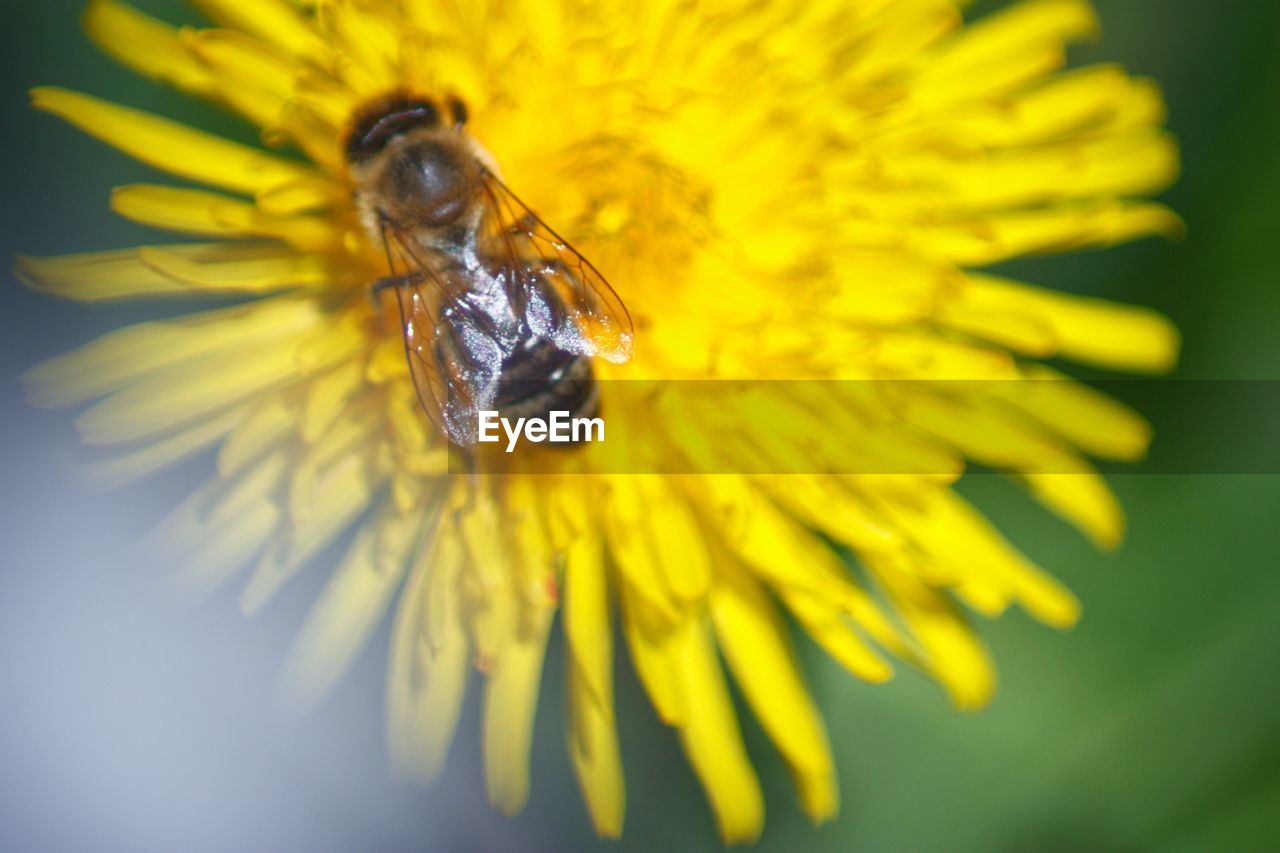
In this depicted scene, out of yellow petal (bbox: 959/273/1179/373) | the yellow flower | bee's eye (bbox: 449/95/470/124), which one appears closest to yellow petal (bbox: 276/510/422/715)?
the yellow flower

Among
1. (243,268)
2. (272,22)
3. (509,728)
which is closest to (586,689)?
(509,728)

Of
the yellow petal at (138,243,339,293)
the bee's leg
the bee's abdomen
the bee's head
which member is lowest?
the bee's abdomen

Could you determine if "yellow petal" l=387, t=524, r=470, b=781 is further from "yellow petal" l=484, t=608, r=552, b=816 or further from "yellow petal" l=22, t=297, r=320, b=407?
"yellow petal" l=22, t=297, r=320, b=407

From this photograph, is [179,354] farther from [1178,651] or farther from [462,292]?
[1178,651]

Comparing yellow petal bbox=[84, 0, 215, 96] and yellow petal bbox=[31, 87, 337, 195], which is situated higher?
yellow petal bbox=[84, 0, 215, 96]

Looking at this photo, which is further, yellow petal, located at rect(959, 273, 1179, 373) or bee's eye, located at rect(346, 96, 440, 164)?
yellow petal, located at rect(959, 273, 1179, 373)

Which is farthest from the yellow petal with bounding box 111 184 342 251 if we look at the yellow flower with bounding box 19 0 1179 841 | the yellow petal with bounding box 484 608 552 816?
the yellow petal with bounding box 484 608 552 816

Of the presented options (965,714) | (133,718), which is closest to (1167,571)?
(965,714)
